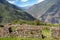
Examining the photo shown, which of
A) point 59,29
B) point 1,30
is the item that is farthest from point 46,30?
point 1,30

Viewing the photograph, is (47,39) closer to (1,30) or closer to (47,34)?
(47,34)

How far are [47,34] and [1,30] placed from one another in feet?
48.5

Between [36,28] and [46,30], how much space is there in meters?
15.5

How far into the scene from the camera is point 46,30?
167 inches

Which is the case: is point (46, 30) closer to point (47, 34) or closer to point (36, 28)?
point (47, 34)

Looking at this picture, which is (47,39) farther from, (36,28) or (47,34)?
(36,28)

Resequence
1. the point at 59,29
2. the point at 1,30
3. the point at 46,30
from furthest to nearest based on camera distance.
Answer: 1. the point at 1,30
2. the point at 59,29
3. the point at 46,30

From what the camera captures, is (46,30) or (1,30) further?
(1,30)

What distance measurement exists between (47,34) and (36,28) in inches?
608

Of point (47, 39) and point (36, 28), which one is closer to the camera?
point (47, 39)

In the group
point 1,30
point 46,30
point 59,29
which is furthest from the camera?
point 1,30

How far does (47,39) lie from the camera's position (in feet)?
14.8

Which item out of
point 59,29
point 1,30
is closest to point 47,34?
point 59,29

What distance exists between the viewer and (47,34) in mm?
4297
